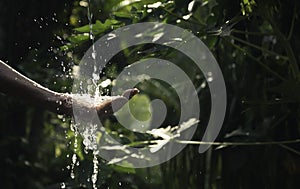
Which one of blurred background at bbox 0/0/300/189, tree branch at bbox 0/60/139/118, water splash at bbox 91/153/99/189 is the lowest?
tree branch at bbox 0/60/139/118

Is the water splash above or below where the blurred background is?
below

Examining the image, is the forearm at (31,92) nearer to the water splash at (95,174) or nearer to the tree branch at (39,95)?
the tree branch at (39,95)

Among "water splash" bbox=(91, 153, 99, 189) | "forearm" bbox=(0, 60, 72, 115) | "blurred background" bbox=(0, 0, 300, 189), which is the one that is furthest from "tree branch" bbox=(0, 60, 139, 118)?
"water splash" bbox=(91, 153, 99, 189)

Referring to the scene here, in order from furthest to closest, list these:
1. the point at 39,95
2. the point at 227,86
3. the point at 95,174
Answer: the point at 227,86 < the point at 95,174 < the point at 39,95

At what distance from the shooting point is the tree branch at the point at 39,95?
1372mm

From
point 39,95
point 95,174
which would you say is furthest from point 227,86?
point 39,95

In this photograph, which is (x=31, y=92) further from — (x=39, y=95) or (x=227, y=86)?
(x=227, y=86)

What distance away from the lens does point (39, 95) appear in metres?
1.37

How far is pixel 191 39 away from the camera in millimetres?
2066

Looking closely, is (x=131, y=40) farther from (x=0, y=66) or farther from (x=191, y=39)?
(x=0, y=66)

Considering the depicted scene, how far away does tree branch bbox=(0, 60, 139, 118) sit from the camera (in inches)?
54.0

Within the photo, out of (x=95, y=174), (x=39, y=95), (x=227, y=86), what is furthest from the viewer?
(x=227, y=86)

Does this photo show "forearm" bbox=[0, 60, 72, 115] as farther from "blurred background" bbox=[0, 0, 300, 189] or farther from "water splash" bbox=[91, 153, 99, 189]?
"water splash" bbox=[91, 153, 99, 189]

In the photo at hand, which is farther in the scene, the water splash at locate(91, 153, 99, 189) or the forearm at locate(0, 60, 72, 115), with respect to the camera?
the water splash at locate(91, 153, 99, 189)
